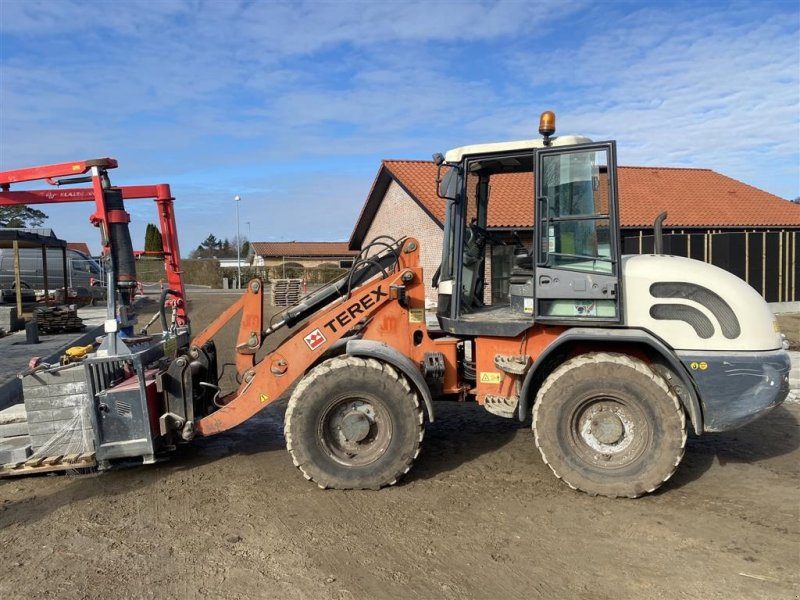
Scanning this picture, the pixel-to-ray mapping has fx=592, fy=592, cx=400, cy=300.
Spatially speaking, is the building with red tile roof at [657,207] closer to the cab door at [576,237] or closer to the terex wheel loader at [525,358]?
the terex wheel loader at [525,358]

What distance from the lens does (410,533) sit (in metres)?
3.95

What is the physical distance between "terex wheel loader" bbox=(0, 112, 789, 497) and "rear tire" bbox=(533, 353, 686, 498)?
10 mm

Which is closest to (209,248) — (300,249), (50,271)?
(300,249)

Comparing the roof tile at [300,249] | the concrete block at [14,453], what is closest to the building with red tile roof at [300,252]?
the roof tile at [300,249]

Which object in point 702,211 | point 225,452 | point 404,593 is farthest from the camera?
point 702,211

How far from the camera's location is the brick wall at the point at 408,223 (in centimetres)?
1783

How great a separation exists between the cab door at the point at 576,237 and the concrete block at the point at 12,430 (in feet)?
15.7

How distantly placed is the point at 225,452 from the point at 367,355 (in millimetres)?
1901

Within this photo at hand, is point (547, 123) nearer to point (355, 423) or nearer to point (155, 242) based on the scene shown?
point (355, 423)

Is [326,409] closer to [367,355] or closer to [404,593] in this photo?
[367,355]

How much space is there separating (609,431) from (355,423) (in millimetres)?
1938

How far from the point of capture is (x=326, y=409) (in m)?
4.67

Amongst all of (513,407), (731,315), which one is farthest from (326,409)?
(731,315)

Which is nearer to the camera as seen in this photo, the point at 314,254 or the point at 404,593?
the point at 404,593
